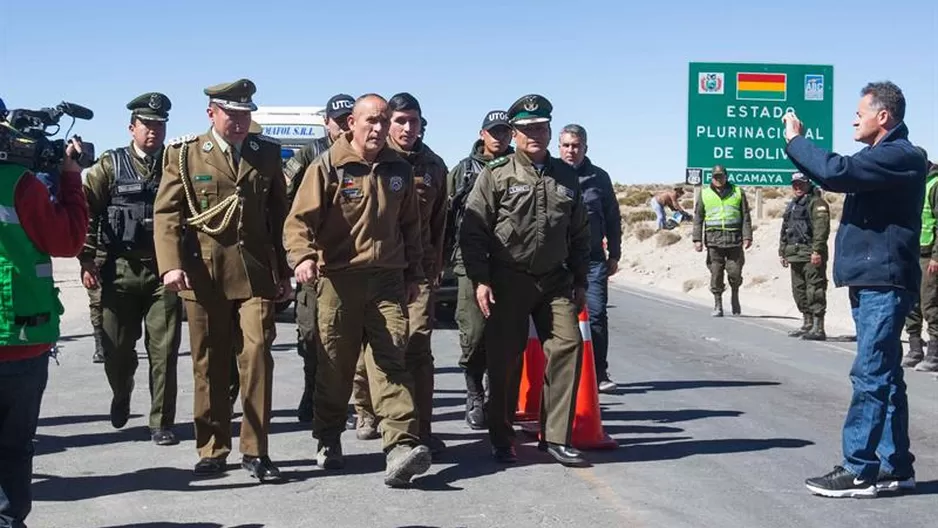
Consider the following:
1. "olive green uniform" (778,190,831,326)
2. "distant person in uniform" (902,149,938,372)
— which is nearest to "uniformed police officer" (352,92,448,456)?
"distant person in uniform" (902,149,938,372)

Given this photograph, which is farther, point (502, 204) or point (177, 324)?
point (177, 324)

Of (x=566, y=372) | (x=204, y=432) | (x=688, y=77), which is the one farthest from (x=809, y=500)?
(x=688, y=77)

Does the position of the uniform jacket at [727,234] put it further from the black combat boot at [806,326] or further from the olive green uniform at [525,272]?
the olive green uniform at [525,272]

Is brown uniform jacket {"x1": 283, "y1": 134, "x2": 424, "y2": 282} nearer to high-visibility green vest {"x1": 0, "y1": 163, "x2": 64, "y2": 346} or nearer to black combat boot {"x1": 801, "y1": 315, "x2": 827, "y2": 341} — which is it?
high-visibility green vest {"x1": 0, "y1": 163, "x2": 64, "y2": 346}

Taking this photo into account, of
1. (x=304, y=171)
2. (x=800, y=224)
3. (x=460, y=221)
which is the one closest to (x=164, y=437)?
(x=304, y=171)

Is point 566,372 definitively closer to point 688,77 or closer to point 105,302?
point 105,302

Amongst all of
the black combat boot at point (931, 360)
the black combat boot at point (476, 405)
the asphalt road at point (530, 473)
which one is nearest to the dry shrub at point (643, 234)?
the black combat boot at point (931, 360)

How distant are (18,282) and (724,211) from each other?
49.1ft

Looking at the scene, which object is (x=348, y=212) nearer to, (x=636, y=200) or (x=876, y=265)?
(x=876, y=265)

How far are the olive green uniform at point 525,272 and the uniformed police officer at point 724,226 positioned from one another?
38.0ft

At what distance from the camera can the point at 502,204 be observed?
7648 mm

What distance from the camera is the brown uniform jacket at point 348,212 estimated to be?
708 cm

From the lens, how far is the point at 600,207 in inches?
423

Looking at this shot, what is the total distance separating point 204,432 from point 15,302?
2.58 meters
